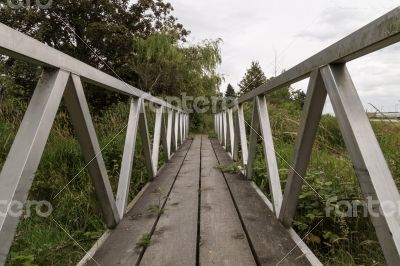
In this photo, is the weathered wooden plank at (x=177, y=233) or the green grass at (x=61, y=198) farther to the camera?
the green grass at (x=61, y=198)

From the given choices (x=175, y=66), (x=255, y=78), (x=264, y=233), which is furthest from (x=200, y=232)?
(x=255, y=78)

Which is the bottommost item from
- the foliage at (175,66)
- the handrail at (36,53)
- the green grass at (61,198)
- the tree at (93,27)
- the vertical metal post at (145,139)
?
the green grass at (61,198)

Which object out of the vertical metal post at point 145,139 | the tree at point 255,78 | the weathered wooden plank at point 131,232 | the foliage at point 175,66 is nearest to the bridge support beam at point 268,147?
the weathered wooden plank at point 131,232

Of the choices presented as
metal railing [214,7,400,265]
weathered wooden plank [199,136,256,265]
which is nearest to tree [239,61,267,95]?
weathered wooden plank [199,136,256,265]

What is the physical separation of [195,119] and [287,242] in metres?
13.9

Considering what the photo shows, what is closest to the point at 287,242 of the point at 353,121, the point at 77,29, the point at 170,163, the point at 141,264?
the point at 141,264

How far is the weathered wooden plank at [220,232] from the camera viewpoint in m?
1.52

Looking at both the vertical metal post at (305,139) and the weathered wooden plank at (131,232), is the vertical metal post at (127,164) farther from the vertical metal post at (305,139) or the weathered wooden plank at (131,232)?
the vertical metal post at (305,139)

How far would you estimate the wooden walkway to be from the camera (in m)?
1.51

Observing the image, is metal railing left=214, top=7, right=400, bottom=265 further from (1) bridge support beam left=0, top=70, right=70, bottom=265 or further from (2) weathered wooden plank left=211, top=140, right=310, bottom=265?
(1) bridge support beam left=0, top=70, right=70, bottom=265

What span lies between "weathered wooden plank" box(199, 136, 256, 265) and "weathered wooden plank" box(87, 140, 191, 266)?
28cm

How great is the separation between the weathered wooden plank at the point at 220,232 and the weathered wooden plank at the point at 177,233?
0.17 ft

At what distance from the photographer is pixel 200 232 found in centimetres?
183

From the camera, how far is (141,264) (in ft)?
4.82
